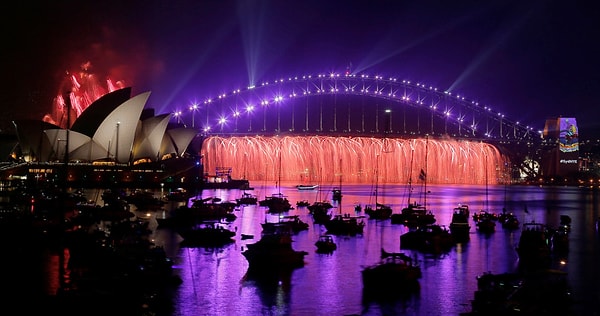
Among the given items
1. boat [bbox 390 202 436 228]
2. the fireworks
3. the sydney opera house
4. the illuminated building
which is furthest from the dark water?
the illuminated building

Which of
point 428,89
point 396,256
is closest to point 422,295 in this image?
point 396,256

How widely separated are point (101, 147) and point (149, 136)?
18.7 ft

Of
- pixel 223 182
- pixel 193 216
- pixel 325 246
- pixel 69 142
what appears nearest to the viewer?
pixel 325 246

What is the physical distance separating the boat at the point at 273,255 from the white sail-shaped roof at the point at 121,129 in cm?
4291

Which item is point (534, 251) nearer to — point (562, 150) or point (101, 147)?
point (101, 147)

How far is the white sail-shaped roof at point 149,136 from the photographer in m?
72.2

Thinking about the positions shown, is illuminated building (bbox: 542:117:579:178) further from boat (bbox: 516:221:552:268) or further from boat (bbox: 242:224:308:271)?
boat (bbox: 242:224:308:271)

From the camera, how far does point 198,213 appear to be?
38.7m

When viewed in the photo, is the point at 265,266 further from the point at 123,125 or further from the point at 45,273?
the point at 123,125

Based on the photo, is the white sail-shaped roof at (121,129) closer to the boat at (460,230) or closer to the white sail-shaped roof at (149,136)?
the white sail-shaped roof at (149,136)

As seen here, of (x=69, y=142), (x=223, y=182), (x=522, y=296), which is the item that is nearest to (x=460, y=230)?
(x=522, y=296)

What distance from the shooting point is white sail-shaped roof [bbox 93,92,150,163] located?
65062mm

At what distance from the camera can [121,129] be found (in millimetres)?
67375

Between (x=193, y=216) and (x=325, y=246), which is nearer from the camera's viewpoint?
(x=325, y=246)
